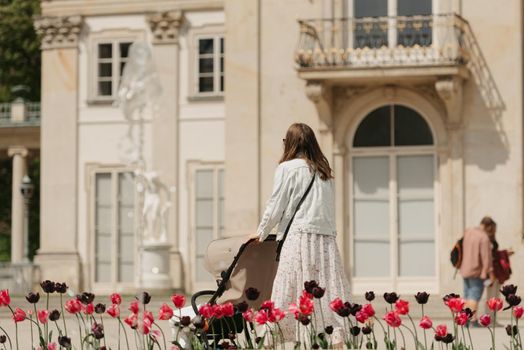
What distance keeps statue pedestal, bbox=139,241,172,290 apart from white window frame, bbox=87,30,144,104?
427 centimetres

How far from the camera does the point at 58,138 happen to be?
3186cm

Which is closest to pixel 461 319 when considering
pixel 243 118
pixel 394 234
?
pixel 394 234

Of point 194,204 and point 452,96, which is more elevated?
point 452,96

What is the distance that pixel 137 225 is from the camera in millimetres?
31234

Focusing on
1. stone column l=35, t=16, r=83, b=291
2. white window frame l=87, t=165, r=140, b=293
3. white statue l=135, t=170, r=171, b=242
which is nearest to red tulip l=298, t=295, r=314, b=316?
white statue l=135, t=170, r=171, b=242

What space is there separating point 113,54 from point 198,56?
1877 millimetres

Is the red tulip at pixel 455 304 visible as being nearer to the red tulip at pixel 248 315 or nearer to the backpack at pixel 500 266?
the red tulip at pixel 248 315

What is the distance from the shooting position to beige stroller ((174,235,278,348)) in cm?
1002

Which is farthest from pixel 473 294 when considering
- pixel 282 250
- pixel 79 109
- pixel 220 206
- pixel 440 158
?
pixel 79 109

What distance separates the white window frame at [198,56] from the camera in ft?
102

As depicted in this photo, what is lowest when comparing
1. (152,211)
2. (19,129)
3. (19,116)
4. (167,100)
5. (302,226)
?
(302,226)

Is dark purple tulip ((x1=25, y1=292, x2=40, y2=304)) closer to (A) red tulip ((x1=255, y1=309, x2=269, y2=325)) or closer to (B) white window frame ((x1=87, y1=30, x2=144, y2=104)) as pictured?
(A) red tulip ((x1=255, y1=309, x2=269, y2=325))

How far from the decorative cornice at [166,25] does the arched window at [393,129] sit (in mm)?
7240

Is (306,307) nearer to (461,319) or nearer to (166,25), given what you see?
(461,319)
